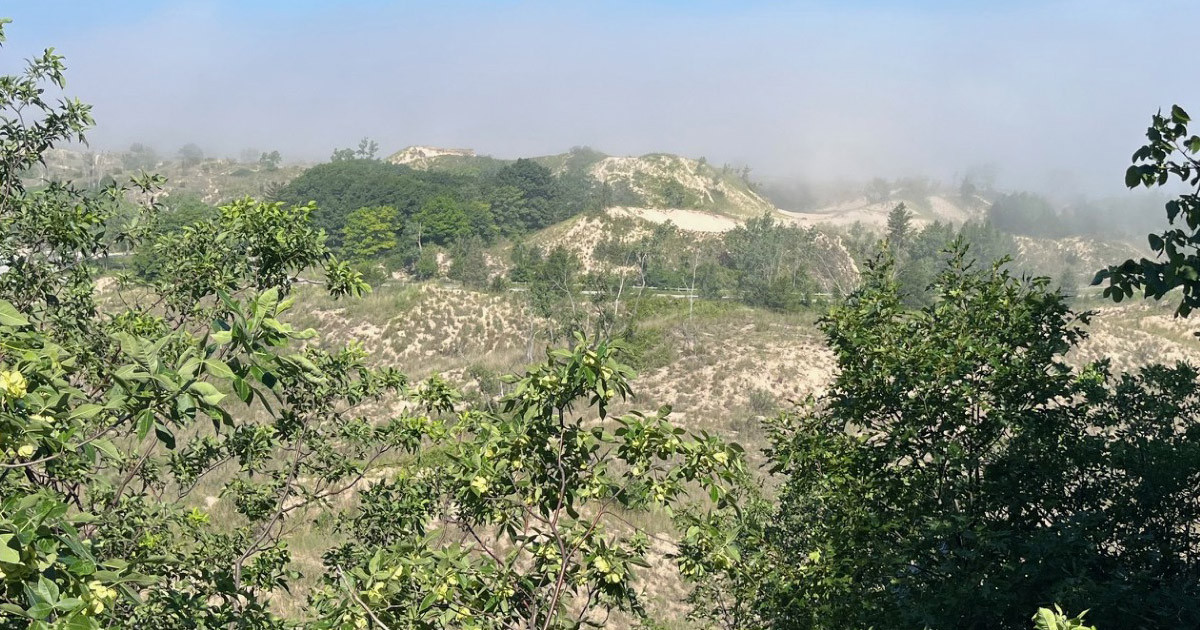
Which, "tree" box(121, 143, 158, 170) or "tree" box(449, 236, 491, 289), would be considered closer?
"tree" box(449, 236, 491, 289)

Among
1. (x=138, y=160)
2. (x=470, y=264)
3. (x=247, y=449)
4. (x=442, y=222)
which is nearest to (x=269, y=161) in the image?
(x=138, y=160)

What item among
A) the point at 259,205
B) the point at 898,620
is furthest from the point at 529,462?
the point at 898,620

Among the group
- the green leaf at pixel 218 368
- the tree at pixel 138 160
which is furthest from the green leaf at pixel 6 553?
the tree at pixel 138 160

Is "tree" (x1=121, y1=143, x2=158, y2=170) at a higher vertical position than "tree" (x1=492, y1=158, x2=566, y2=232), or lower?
lower

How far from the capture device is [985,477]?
7367mm

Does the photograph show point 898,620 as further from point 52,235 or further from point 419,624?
point 52,235

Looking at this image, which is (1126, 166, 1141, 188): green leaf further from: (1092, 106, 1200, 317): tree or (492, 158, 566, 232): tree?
(492, 158, 566, 232): tree

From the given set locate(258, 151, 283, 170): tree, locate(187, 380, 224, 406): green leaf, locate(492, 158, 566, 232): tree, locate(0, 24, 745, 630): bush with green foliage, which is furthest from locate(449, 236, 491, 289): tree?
locate(258, 151, 283, 170): tree

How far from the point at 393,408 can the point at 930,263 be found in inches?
2173

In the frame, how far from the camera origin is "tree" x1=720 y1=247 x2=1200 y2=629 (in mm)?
6336

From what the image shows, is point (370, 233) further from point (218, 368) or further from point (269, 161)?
point (269, 161)

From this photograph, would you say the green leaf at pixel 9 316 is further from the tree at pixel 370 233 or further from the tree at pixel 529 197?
the tree at pixel 529 197

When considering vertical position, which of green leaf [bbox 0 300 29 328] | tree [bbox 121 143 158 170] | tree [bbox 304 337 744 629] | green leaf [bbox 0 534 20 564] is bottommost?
tree [bbox 121 143 158 170]

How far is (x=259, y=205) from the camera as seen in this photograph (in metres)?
6.41
